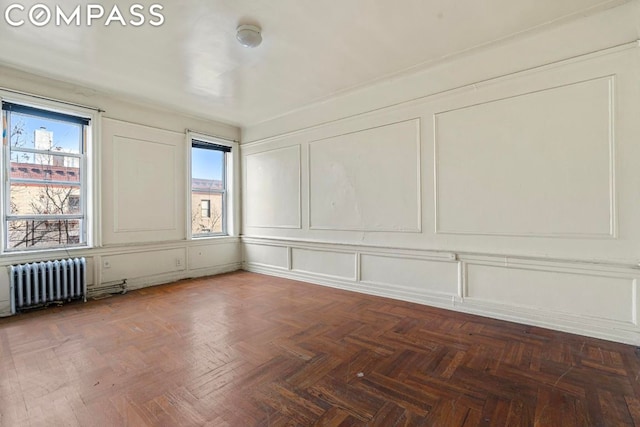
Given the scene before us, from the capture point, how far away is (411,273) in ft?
12.4

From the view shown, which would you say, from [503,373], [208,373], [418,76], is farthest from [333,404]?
[418,76]

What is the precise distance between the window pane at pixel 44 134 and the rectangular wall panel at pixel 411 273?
13.8 feet

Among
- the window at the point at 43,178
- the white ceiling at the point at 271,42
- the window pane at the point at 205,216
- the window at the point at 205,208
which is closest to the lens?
the white ceiling at the point at 271,42

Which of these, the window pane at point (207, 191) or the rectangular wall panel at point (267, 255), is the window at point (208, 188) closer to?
the window pane at point (207, 191)

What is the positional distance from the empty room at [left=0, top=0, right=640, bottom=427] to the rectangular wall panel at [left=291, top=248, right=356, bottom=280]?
0.10 ft

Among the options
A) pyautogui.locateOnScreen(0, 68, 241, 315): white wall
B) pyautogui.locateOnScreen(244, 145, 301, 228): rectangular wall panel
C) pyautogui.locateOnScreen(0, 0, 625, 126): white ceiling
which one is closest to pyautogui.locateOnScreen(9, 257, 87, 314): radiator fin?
pyautogui.locateOnScreen(0, 68, 241, 315): white wall

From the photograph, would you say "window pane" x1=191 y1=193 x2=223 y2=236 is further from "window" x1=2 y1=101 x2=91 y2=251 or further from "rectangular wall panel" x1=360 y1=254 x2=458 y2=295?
"rectangular wall panel" x1=360 y1=254 x2=458 y2=295

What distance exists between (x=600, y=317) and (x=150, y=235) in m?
5.50

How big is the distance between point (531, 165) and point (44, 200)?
18.3 feet

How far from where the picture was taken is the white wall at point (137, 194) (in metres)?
4.02

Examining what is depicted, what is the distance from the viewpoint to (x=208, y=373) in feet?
7.07

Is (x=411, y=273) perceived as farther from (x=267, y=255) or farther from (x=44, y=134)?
(x=44, y=134)

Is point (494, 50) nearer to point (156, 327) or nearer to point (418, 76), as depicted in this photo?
point (418, 76)

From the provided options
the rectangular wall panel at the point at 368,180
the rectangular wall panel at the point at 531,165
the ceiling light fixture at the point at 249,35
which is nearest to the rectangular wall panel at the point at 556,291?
the rectangular wall panel at the point at 531,165
